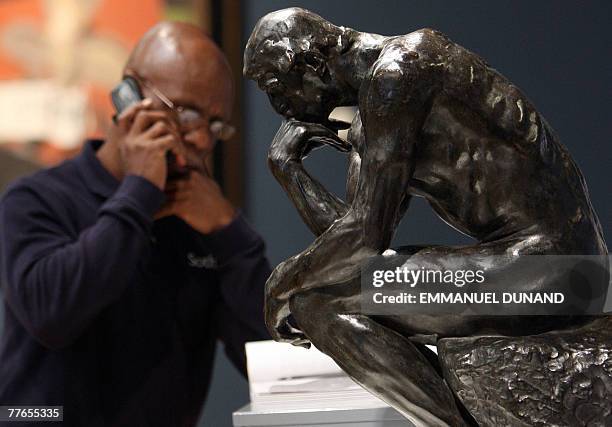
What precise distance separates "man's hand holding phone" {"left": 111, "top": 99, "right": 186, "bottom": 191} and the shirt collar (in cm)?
5

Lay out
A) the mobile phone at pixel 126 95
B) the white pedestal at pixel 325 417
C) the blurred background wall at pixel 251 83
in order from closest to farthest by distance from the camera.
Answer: the white pedestal at pixel 325 417
the blurred background wall at pixel 251 83
the mobile phone at pixel 126 95

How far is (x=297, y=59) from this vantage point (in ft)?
3.07

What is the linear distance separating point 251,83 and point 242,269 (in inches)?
11.3

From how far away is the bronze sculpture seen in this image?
877 mm

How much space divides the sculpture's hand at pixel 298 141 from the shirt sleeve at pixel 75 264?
1.66ft

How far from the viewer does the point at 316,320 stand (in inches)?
36.2

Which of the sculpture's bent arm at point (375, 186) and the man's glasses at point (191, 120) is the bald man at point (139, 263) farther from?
the sculpture's bent arm at point (375, 186)

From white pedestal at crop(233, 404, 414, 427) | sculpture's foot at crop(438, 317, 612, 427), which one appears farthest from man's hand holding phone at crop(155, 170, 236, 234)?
sculpture's foot at crop(438, 317, 612, 427)

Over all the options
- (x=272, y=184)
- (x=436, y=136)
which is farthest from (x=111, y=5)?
(x=436, y=136)

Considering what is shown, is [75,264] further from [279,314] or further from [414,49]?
[414,49]

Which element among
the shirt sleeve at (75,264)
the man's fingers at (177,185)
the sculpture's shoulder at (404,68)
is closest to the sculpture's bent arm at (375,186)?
the sculpture's shoulder at (404,68)

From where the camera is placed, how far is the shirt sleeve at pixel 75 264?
1414 millimetres

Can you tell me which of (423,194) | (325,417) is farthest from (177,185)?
(423,194)

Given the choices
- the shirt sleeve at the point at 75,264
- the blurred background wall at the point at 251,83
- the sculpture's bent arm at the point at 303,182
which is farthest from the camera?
the shirt sleeve at the point at 75,264
